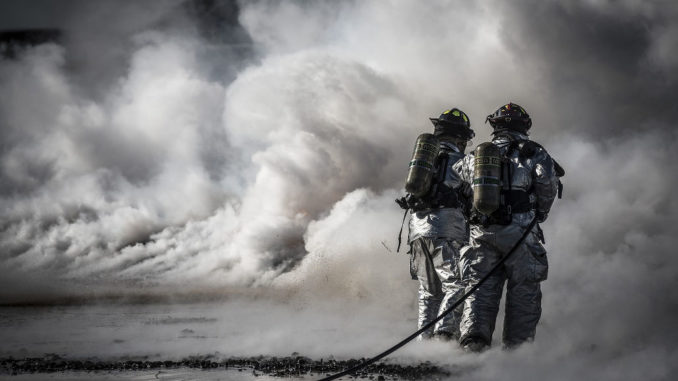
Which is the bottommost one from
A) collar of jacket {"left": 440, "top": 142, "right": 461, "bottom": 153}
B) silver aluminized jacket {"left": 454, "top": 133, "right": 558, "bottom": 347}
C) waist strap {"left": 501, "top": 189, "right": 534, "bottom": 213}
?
silver aluminized jacket {"left": 454, "top": 133, "right": 558, "bottom": 347}

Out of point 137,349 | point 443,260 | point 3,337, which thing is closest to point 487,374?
point 443,260

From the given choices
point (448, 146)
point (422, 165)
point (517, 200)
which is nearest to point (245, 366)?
point (422, 165)

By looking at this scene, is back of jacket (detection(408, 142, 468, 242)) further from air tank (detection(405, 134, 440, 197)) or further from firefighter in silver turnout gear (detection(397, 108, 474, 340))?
air tank (detection(405, 134, 440, 197))

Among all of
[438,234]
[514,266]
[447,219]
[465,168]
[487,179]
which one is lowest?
[514,266]

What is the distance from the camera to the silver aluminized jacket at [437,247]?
835 cm

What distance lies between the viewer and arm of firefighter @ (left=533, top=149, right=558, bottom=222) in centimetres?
744

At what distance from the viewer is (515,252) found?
737 centimetres

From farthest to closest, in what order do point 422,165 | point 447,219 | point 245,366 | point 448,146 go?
point 448,146 < point 447,219 < point 422,165 < point 245,366

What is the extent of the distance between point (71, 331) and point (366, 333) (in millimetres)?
7496

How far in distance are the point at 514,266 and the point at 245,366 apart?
146 inches

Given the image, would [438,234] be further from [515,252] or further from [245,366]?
[245,366]

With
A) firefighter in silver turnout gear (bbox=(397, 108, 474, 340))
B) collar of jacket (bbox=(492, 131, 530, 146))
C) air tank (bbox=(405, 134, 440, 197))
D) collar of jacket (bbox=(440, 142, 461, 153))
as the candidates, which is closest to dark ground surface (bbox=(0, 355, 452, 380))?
firefighter in silver turnout gear (bbox=(397, 108, 474, 340))

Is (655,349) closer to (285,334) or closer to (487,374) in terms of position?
(487,374)

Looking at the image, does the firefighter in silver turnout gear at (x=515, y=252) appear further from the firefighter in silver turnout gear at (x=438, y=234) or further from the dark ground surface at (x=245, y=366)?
the dark ground surface at (x=245, y=366)
